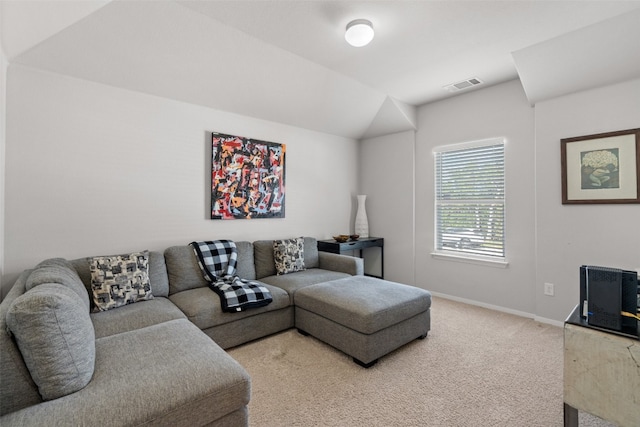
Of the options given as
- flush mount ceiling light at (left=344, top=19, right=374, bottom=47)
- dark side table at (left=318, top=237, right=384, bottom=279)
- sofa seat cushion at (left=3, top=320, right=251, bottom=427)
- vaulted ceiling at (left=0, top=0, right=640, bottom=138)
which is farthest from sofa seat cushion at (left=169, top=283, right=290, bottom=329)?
flush mount ceiling light at (left=344, top=19, right=374, bottom=47)

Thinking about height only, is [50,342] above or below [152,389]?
above

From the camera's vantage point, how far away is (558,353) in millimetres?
2438

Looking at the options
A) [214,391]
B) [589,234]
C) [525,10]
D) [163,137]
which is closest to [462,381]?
[214,391]

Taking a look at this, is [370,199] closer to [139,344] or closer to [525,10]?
[525,10]

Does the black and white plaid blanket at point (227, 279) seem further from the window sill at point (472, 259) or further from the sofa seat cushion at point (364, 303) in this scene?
the window sill at point (472, 259)

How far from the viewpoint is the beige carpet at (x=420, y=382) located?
1702mm

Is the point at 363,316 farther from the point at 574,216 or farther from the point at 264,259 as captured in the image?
the point at 574,216

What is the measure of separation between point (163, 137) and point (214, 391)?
2.55 m

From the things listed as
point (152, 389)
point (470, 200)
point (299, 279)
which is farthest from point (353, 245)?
point (152, 389)

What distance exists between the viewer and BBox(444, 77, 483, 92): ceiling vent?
3.38 m

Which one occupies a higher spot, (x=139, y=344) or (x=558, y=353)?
(x=139, y=344)

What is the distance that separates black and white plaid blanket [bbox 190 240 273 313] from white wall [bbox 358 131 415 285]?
2333mm

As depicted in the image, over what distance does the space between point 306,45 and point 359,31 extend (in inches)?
24.3

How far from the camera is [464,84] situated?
11.5 feet
